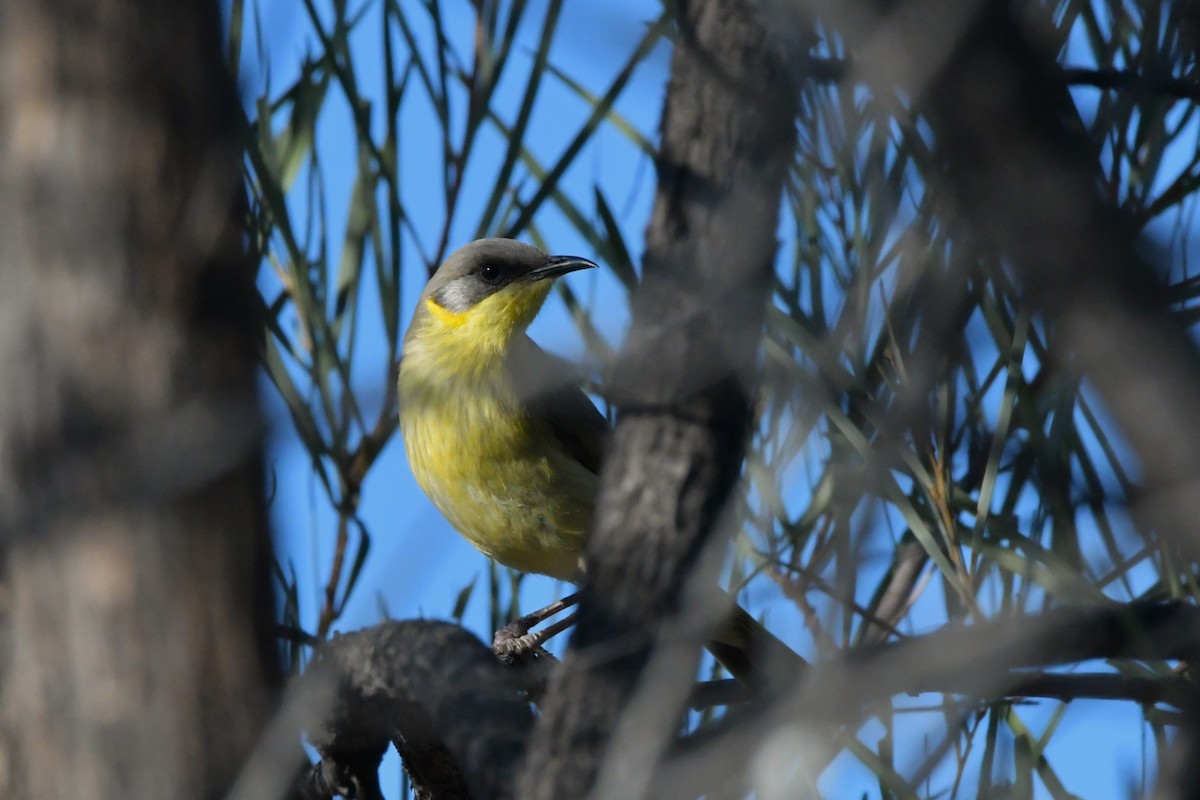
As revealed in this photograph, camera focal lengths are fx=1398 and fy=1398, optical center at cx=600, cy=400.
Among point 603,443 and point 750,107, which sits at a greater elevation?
point 603,443

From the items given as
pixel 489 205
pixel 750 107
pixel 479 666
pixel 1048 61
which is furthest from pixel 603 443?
pixel 1048 61

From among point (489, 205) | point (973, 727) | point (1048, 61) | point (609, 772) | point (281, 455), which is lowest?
point (609, 772)

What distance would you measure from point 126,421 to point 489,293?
3.94m

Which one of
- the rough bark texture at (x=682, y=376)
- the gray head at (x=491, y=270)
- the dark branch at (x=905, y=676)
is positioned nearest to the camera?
the dark branch at (x=905, y=676)

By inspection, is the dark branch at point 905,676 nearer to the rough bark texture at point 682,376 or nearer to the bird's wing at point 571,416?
the rough bark texture at point 682,376

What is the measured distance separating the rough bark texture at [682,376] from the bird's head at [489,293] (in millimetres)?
A: 3457

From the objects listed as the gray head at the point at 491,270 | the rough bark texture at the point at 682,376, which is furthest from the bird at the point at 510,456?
the rough bark texture at the point at 682,376

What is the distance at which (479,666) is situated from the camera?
2779 millimetres

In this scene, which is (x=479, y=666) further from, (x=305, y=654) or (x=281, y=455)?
(x=281, y=455)

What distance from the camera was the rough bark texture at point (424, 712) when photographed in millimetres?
2588

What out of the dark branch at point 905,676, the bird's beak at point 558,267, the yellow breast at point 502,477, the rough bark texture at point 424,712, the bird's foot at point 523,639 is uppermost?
the bird's beak at point 558,267

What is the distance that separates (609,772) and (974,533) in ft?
3.80

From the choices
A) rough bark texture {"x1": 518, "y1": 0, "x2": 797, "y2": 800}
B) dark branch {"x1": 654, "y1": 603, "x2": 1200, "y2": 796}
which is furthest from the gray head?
dark branch {"x1": 654, "y1": 603, "x2": 1200, "y2": 796}

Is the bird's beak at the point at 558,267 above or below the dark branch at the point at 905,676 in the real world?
above
